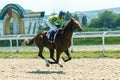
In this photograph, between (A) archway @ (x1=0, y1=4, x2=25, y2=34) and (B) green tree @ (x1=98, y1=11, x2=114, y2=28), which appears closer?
(A) archway @ (x1=0, y1=4, x2=25, y2=34)

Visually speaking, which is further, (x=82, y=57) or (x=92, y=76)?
(x=82, y=57)

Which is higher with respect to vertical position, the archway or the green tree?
the archway

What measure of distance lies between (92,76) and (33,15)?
93.2ft

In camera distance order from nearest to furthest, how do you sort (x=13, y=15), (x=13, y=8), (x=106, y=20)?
(x=13, y=15) < (x=13, y=8) < (x=106, y=20)

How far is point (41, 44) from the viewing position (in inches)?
484

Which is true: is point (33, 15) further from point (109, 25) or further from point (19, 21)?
point (109, 25)

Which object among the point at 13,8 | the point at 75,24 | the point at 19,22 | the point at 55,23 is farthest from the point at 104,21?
the point at 75,24

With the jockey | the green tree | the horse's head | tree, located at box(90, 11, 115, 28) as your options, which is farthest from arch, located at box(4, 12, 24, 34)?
the green tree

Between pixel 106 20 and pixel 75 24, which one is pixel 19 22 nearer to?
pixel 75 24

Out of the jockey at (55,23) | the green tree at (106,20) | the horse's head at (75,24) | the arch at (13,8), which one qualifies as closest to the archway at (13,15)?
the arch at (13,8)

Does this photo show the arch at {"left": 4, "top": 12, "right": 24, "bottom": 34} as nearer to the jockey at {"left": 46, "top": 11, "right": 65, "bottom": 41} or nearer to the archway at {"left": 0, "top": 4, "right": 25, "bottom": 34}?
the archway at {"left": 0, "top": 4, "right": 25, "bottom": 34}

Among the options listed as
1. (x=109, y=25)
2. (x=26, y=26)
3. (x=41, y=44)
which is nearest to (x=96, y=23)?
(x=109, y=25)

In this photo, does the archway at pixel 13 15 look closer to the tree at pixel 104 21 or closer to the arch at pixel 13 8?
the arch at pixel 13 8

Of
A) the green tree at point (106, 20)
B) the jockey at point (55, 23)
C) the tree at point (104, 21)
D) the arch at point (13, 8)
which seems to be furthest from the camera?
the green tree at point (106, 20)
